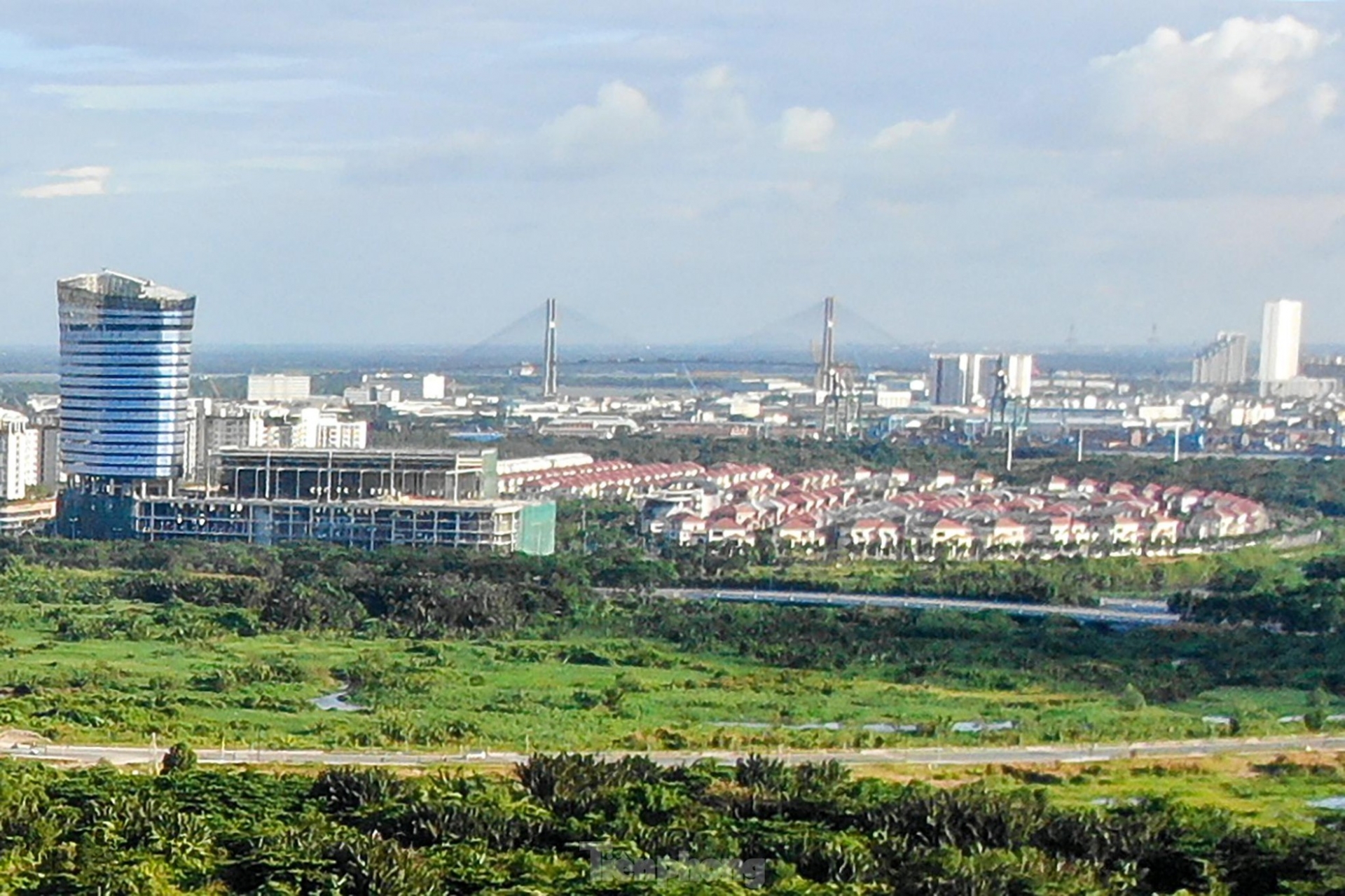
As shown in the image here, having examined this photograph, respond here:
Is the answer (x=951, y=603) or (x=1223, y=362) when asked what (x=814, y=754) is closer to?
(x=951, y=603)

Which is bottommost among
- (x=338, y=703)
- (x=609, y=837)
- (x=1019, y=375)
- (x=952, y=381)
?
(x=338, y=703)

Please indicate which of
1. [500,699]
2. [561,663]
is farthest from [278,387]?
[500,699]

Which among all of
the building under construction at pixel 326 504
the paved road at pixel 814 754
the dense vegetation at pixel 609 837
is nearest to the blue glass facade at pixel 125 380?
the building under construction at pixel 326 504

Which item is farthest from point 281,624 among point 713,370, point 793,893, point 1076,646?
point 713,370

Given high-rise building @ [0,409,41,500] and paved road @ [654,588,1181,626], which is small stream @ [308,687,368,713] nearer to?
paved road @ [654,588,1181,626]

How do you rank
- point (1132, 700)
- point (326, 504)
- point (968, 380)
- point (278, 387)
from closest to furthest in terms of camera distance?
point (1132, 700) → point (326, 504) → point (278, 387) → point (968, 380)

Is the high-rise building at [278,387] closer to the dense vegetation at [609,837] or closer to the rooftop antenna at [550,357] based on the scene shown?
the rooftop antenna at [550,357]

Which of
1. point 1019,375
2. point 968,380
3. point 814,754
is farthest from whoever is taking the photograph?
point 1019,375
